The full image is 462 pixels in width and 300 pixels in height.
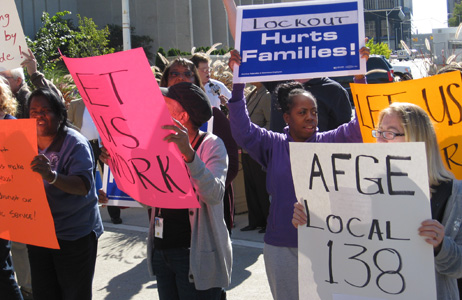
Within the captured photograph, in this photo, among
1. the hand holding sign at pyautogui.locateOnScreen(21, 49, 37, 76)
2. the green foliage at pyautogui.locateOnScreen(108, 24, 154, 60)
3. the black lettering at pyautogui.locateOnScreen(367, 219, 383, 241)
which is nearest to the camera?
the black lettering at pyautogui.locateOnScreen(367, 219, 383, 241)

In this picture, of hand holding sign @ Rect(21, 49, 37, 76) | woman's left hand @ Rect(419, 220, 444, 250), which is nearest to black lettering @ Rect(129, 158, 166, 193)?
woman's left hand @ Rect(419, 220, 444, 250)

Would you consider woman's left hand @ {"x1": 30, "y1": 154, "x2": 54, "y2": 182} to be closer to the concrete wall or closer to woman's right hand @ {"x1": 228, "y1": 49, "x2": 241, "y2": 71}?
woman's right hand @ {"x1": 228, "y1": 49, "x2": 241, "y2": 71}

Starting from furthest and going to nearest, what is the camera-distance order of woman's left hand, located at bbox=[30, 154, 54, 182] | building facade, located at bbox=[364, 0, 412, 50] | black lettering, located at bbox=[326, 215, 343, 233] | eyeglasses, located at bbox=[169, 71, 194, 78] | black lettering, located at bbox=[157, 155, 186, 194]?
building facade, located at bbox=[364, 0, 412, 50]
eyeglasses, located at bbox=[169, 71, 194, 78]
woman's left hand, located at bbox=[30, 154, 54, 182]
black lettering, located at bbox=[157, 155, 186, 194]
black lettering, located at bbox=[326, 215, 343, 233]

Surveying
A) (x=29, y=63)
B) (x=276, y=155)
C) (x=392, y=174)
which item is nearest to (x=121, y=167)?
(x=276, y=155)

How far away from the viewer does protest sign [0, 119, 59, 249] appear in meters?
3.66

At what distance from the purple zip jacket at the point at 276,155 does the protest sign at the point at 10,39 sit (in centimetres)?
209

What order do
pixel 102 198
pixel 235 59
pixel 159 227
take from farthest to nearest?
1. pixel 102 198
2. pixel 235 59
3. pixel 159 227

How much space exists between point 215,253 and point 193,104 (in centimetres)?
82

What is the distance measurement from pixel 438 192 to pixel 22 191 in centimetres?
246

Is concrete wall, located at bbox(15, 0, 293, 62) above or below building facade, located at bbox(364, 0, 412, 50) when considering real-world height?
below

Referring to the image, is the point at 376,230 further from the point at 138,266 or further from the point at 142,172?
the point at 138,266

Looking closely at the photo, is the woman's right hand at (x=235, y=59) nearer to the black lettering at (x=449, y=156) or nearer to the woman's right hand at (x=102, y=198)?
the woman's right hand at (x=102, y=198)

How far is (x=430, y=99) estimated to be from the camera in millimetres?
3779

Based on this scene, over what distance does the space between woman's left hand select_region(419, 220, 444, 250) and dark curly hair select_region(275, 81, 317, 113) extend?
137cm
